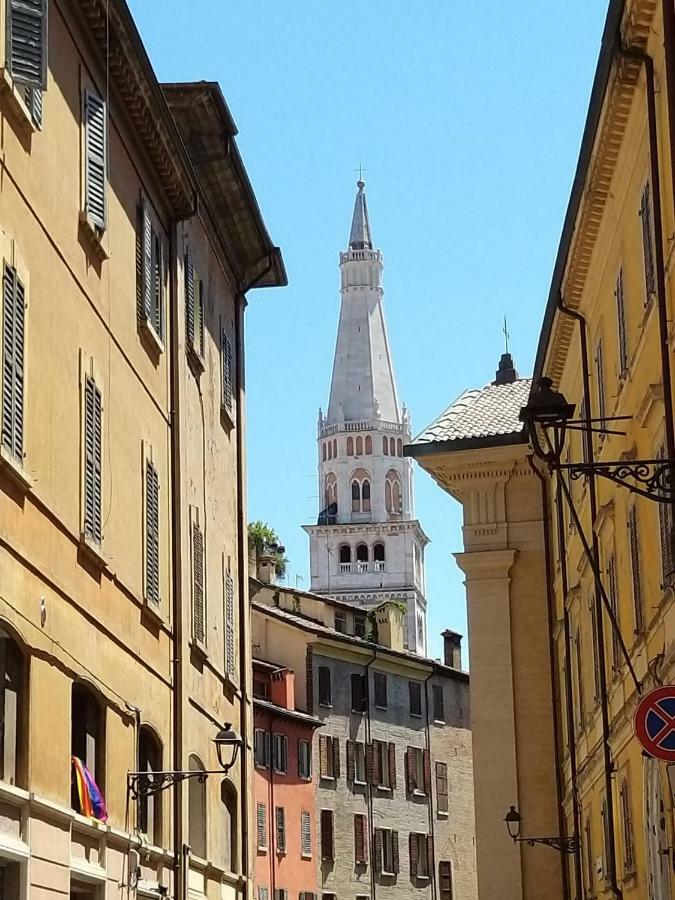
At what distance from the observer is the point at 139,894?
65.3 feet

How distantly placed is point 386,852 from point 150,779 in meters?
55.1

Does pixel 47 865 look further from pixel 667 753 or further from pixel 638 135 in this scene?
pixel 638 135

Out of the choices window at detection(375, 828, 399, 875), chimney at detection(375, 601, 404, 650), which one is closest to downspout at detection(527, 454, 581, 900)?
window at detection(375, 828, 399, 875)

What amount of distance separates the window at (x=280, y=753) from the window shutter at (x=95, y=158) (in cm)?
4757

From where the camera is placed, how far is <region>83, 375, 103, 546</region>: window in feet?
58.9

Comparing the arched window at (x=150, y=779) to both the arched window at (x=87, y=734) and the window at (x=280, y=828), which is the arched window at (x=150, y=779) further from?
the window at (x=280, y=828)

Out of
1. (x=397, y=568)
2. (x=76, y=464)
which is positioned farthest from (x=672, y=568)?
(x=397, y=568)

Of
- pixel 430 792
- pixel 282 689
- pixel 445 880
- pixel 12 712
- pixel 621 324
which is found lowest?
pixel 12 712

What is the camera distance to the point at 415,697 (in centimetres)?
7856

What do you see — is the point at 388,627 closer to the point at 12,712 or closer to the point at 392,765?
the point at 392,765

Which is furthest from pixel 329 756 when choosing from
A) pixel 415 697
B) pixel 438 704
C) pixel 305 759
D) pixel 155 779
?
pixel 155 779

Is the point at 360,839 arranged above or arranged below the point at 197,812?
above

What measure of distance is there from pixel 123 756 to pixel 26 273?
6113 mm

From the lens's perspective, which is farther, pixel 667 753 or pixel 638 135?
pixel 638 135
